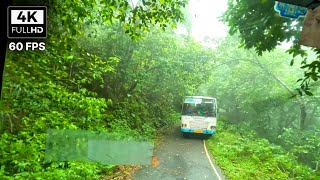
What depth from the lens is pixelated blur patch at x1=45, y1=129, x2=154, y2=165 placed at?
22.0 ft

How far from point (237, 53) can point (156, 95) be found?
656 cm

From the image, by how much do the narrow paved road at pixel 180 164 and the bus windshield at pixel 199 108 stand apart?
157 cm

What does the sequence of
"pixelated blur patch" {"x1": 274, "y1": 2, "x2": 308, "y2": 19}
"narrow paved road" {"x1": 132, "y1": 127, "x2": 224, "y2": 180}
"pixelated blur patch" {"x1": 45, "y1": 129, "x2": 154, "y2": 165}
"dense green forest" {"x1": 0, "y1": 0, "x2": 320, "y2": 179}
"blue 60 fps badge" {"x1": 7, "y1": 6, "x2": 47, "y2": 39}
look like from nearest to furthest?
1. "blue 60 fps badge" {"x1": 7, "y1": 6, "x2": 47, "y2": 39}
2. "pixelated blur patch" {"x1": 274, "y1": 2, "x2": 308, "y2": 19}
3. "dense green forest" {"x1": 0, "y1": 0, "x2": 320, "y2": 179}
4. "pixelated blur patch" {"x1": 45, "y1": 129, "x2": 154, "y2": 165}
5. "narrow paved road" {"x1": 132, "y1": 127, "x2": 224, "y2": 180}

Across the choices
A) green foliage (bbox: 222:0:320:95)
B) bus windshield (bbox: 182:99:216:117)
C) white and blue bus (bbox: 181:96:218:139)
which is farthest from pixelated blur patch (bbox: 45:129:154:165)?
green foliage (bbox: 222:0:320:95)

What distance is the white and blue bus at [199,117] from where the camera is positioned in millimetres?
15242

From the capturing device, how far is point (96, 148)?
9.08 m

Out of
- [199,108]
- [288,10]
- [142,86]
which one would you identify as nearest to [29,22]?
[288,10]

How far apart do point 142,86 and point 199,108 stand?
357cm

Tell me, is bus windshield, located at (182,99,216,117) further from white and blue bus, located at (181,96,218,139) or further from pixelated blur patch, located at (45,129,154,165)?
pixelated blur patch, located at (45,129,154,165)

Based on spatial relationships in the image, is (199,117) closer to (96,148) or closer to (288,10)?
(96,148)

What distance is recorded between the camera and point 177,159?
11.4 m

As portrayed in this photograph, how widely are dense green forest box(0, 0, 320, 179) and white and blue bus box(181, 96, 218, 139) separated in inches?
44.2

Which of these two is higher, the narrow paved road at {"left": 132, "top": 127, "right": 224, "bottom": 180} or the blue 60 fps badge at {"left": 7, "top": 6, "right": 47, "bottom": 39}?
the blue 60 fps badge at {"left": 7, "top": 6, "right": 47, "bottom": 39}

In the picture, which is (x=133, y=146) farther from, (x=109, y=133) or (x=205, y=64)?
(x=205, y=64)
